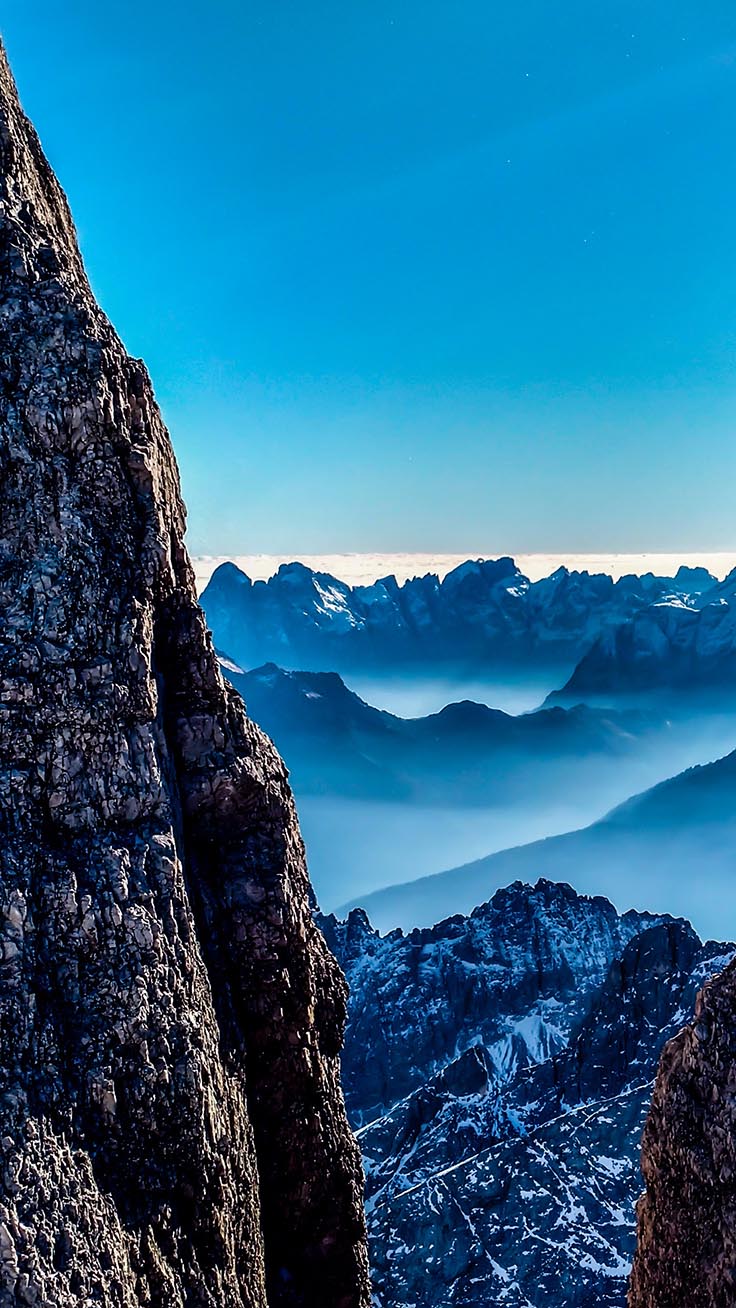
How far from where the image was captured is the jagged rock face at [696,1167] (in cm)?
3033

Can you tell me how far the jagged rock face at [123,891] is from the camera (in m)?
23.4

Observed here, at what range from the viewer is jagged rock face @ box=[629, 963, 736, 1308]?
30328mm

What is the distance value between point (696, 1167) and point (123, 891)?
70.8 ft

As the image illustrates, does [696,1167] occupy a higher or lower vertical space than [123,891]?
lower

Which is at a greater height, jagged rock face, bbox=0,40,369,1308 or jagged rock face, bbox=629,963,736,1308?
jagged rock face, bbox=0,40,369,1308

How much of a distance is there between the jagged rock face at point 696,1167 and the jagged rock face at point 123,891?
12110mm

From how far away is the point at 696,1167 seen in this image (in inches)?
1232

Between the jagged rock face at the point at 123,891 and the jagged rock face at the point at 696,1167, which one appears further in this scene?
the jagged rock face at the point at 696,1167

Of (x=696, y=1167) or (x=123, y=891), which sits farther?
(x=696, y=1167)

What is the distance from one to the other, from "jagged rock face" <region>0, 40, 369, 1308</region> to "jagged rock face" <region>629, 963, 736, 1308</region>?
12110mm

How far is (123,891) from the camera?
84.3 ft

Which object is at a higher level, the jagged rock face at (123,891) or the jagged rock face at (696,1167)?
the jagged rock face at (123,891)

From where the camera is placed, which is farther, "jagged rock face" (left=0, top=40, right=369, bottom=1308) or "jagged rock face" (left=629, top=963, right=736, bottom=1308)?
"jagged rock face" (left=629, top=963, right=736, bottom=1308)

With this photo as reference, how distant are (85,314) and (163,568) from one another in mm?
8242
